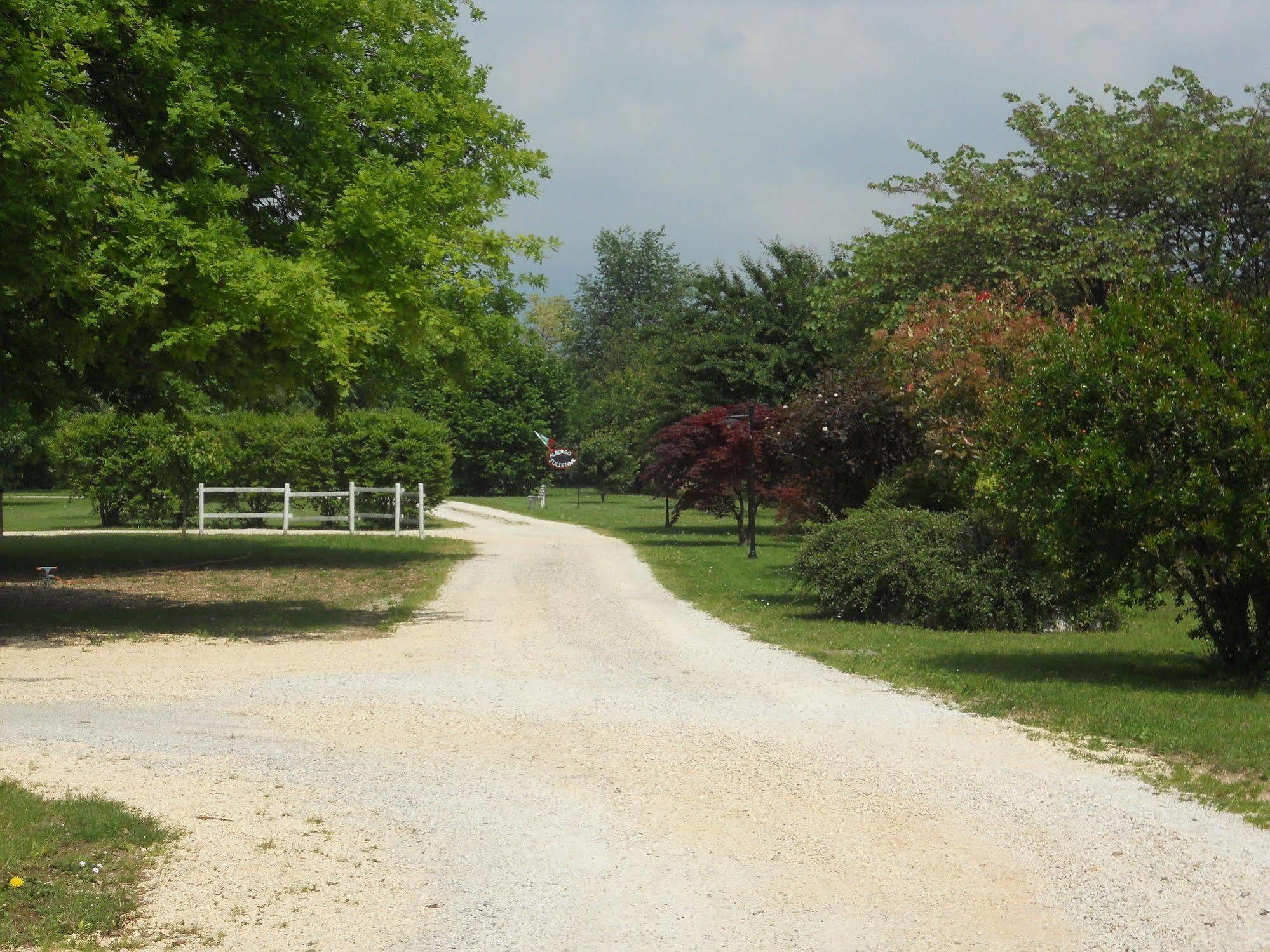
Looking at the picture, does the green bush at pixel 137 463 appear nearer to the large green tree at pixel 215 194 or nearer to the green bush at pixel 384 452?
the green bush at pixel 384 452

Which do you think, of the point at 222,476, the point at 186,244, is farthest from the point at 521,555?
the point at 186,244

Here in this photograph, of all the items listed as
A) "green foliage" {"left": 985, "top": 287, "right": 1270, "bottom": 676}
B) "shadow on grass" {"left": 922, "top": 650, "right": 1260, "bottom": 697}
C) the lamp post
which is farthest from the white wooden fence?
"green foliage" {"left": 985, "top": 287, "right": 1270, "bottom": 676}

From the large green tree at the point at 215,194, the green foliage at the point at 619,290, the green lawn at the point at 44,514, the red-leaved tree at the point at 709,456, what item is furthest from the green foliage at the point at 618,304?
the large green tree at the point at 215,194

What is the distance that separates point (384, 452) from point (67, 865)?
99.3ft

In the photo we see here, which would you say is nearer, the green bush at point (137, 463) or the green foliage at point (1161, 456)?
the green foliage at point (1161, 456)

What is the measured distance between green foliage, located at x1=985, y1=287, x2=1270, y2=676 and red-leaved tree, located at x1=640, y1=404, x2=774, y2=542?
17205 millimetres

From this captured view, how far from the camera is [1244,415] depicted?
1035 centimetres

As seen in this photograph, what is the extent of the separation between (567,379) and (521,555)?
49.3 meters

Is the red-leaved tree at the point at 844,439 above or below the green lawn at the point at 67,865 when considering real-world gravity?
above

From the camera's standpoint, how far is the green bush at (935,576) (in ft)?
51.5

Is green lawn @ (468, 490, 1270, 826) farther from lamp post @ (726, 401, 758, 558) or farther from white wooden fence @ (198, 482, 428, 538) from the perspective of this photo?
white wooden fence @ (198, 482, 428, 538)

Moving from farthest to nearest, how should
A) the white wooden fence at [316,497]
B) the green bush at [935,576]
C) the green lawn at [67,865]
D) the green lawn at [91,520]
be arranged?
the green lawn at [91,520], the white wooden fence at [316,497], the green bush at [935,576], the green lawn at [67,865]

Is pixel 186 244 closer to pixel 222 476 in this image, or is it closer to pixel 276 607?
pixel 276 607

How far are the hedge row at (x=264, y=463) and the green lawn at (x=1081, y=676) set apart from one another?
15724mm
